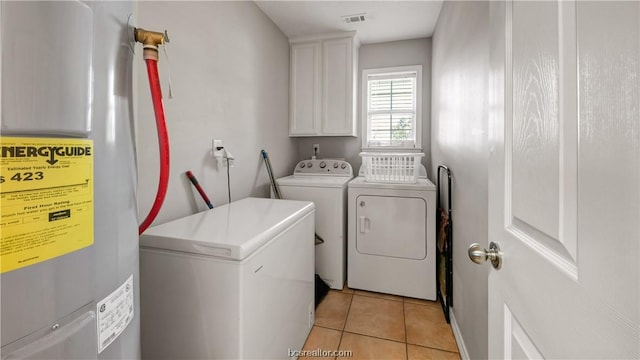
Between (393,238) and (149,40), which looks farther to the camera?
(393,238)

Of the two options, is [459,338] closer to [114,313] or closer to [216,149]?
[114,313]

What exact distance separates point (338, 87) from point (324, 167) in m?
0.92

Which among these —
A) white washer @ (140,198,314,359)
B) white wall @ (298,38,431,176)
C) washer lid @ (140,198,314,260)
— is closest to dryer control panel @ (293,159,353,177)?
white wall @ (298,38,431,176)

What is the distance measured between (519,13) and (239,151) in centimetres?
192

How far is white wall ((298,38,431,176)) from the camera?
9.87 feet

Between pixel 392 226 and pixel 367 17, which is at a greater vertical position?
pixel 367 17

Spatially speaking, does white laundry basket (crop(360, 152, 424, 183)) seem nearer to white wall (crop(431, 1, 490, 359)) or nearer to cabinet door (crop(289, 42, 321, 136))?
white wall (crop(431, 1, 490, 359))

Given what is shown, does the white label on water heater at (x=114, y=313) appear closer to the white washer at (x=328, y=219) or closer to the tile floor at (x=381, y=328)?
the tile floor at (x=381, y=328)

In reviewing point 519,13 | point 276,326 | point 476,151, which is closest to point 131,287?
point 276,326

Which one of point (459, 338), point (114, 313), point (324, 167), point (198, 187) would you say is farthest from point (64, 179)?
point (324, 167)

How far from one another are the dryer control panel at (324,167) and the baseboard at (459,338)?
163cm

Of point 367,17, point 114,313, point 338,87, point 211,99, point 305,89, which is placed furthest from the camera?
point 305,89

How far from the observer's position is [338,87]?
2887mm

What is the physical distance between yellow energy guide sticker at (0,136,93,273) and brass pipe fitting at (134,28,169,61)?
1.08 ft
